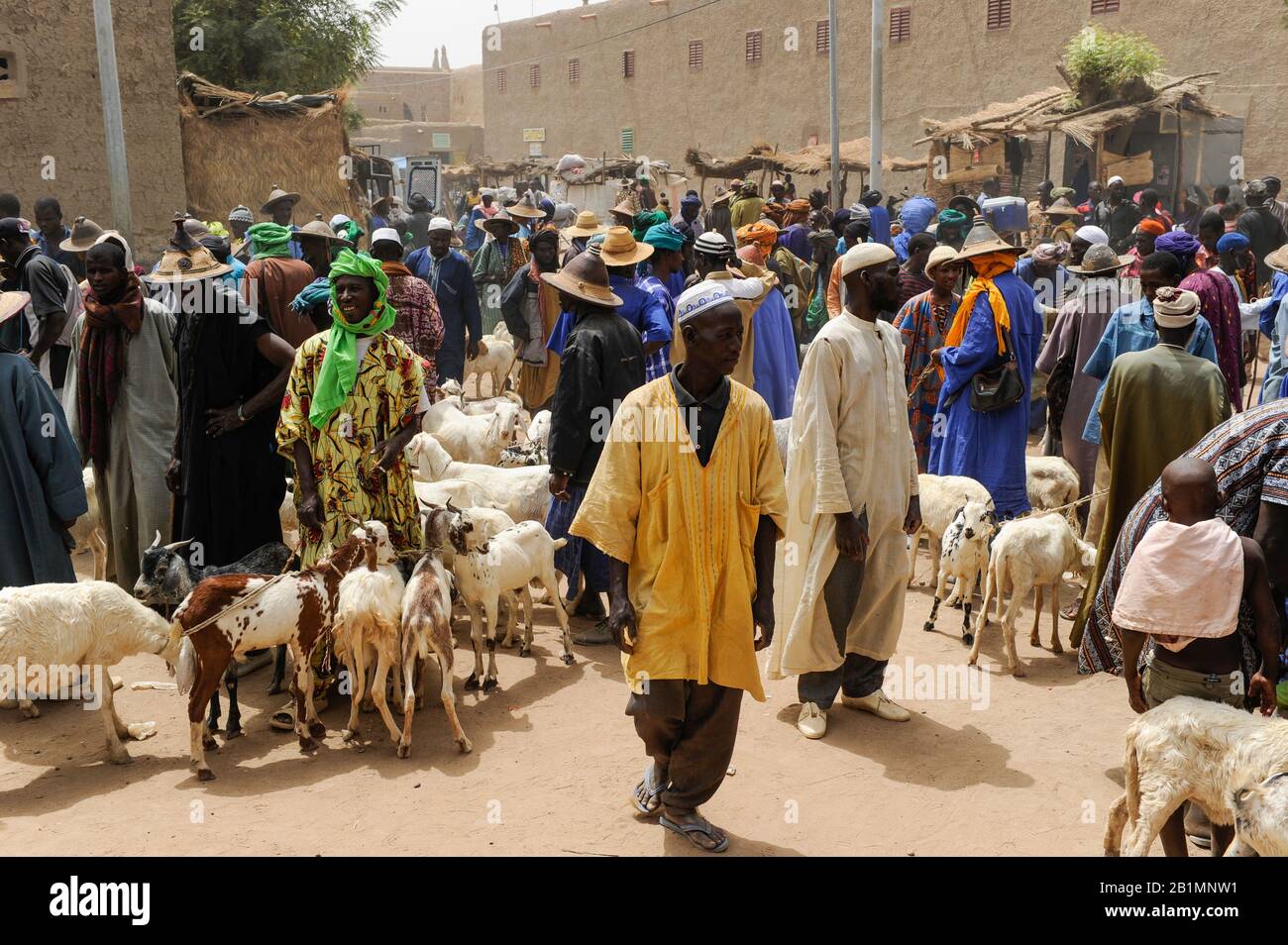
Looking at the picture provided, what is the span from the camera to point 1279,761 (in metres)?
3.23

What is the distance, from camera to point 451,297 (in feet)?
35.0

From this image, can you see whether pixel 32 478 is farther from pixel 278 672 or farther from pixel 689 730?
pixel 689 730

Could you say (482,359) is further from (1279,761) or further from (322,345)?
(1279,761)

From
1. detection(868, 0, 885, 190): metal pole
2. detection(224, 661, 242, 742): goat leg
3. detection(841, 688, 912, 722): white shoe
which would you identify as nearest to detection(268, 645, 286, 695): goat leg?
detection(224, 661, 242, 742): goat leg

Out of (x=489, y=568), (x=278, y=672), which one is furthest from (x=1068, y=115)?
(x=278, y=672)

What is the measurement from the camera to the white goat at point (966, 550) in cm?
646

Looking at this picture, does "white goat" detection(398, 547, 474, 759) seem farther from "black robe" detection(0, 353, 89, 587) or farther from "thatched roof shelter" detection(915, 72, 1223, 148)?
"thatched roof shelter" detection(915, 72, 1223, 148)

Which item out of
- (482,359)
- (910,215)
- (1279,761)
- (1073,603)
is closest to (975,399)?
(1073,603)

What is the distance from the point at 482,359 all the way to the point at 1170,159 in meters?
17.4

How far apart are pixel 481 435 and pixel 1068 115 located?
18.5 metres

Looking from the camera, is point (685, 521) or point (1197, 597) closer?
point (1197, 597)

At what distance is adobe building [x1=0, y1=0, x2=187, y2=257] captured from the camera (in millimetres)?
14906

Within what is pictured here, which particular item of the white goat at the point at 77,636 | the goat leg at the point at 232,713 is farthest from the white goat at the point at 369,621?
the white goat at the point at 77,636

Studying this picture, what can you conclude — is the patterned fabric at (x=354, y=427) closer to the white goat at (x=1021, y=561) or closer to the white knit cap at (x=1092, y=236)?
the white goat at (x=1021, y=561)
